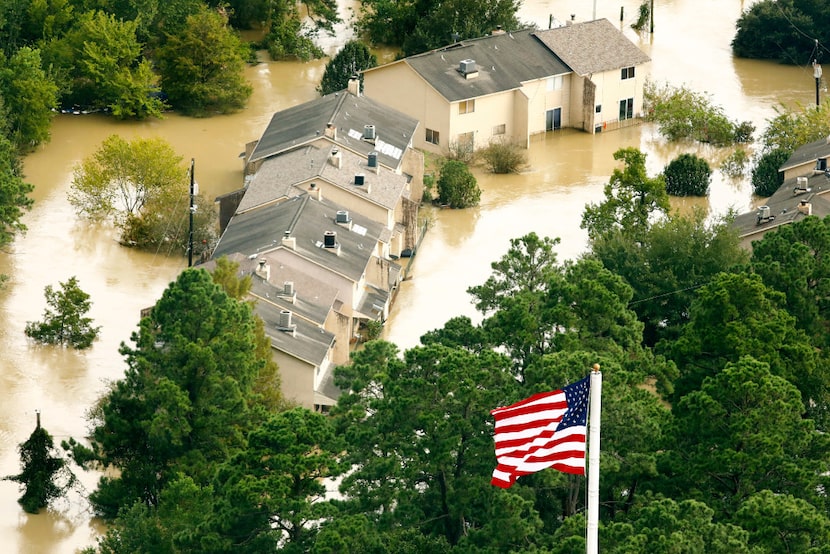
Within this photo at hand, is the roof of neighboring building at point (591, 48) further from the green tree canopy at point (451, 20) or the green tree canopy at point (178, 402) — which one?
the green tree canopy at point (178, 402)

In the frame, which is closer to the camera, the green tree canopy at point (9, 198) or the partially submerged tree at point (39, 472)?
the partially submerged tree at point (39, 472)

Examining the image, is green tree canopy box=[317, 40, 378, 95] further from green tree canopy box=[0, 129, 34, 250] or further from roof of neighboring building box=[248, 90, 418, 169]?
green tree canopy box=[0, 129, 34, 250]

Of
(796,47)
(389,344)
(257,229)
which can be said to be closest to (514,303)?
(389,344)

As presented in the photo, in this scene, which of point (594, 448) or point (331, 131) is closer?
point (594, 448)

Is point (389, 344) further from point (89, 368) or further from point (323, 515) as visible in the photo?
point (89, 368)

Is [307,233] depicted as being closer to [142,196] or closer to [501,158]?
[142,196]

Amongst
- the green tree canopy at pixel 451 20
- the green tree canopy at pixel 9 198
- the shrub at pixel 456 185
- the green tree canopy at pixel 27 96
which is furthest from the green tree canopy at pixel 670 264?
the green tree canopy at pixel 27 96

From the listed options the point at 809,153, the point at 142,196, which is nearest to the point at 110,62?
the point at 142,196
